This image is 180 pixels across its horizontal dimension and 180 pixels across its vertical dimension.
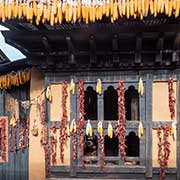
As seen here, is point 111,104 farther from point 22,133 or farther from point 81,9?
point 81,9

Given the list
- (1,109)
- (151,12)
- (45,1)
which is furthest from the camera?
(1,109)

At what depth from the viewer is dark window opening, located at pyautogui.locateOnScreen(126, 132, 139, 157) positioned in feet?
28.3

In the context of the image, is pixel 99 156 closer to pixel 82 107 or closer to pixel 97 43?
pixel 82 107

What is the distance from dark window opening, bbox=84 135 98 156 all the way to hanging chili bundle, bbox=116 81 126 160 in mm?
639

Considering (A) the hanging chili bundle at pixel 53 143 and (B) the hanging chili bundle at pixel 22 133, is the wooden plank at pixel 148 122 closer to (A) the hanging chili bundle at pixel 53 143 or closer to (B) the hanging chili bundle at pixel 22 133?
(A) the hanging chili bundle at pixel 53 143

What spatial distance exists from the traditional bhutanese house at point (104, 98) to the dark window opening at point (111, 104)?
2 cm

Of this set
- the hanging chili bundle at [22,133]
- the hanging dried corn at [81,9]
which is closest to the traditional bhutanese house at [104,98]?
the hanging dried corn at [81,9]

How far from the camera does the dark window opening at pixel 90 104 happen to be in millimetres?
8766

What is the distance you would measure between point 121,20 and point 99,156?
264 centimetres

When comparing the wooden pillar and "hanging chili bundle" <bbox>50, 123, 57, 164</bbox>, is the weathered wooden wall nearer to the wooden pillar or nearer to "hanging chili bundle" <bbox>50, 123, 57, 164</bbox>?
"hanging chili bundle" <bbox>50, 123, 57, 164</bbox>

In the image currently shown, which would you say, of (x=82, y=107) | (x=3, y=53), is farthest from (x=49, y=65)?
(x=3, y=53)

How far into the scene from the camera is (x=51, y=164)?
27.9 ft

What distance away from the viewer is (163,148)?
815 cm

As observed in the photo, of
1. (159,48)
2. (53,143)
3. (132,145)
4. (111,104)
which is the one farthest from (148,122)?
(53,143)
